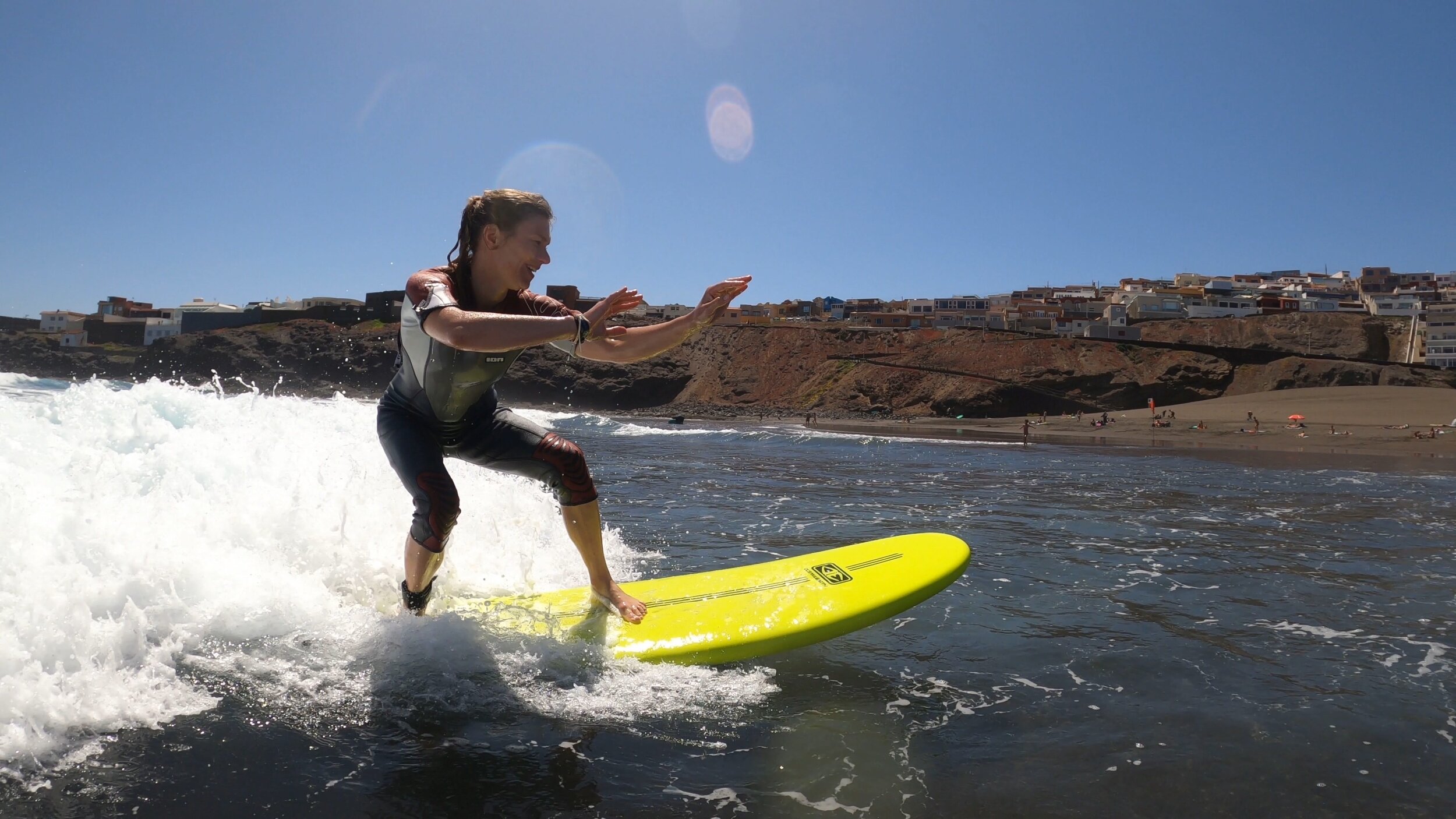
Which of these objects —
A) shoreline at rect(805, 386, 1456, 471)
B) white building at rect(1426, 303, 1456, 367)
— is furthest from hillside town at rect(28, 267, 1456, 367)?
shoreline at rect(805, 386, 1456, 471)

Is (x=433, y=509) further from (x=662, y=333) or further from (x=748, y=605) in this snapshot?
(x=748, y=605)

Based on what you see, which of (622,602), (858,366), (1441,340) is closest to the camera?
(622,602)

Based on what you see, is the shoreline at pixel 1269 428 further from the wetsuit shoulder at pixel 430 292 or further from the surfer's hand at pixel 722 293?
the wetsuit shoulder at pixel 430 292

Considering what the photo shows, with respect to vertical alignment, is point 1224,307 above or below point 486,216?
above

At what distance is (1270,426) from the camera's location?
32906 mm

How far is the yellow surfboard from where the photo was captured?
3842 mm

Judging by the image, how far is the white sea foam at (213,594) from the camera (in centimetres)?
294

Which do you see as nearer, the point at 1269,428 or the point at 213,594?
the point at 213,594

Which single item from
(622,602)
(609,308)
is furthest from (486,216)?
(622,602)

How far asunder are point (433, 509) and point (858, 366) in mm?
53081

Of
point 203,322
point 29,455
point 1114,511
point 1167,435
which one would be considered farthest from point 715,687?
point 203,322

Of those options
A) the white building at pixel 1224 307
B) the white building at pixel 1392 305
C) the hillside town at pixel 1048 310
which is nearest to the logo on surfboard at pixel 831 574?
the hillside town at pixel 1048 310

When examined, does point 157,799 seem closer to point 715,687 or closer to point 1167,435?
point 715,687

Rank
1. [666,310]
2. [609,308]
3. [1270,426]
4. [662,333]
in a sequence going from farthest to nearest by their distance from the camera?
[666,310] < [1270,426] < [662,333] < [609,308]
